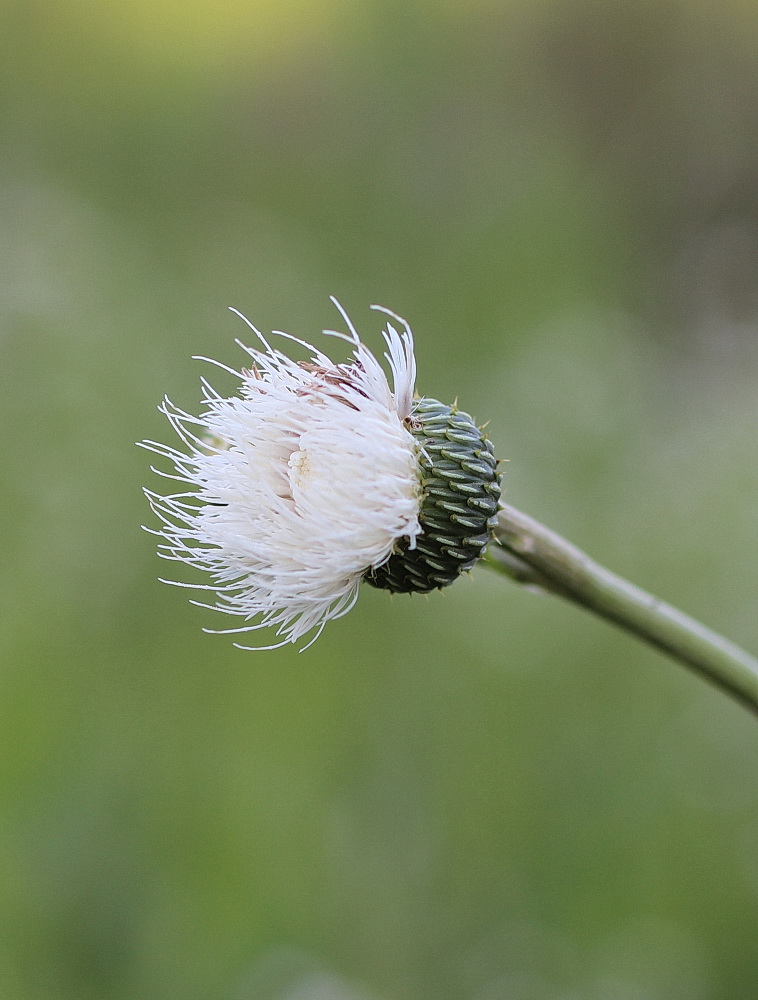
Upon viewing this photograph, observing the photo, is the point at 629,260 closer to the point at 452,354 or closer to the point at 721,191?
the point at 721,191

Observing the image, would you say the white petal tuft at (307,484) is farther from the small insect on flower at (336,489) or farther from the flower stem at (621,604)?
the flower stem at (621,604)

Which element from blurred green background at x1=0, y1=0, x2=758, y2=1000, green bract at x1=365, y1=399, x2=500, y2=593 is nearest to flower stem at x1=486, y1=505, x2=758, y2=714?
green bract at x1=365, y1=399, x2=500, y2=593

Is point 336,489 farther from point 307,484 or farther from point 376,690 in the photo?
point 376,690

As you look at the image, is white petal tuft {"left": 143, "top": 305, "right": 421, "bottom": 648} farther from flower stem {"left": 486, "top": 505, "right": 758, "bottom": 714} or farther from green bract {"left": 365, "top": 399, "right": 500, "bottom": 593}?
flower stem {"left": 486, "top": 505, "right": 758, "bottom": 714}

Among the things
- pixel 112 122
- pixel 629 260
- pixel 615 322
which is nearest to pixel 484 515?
pixel 615 322

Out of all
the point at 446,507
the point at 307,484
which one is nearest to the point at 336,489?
the point at 307,484
